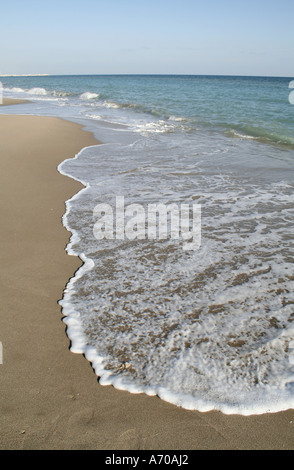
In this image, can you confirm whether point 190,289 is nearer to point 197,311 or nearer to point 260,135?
point 197,311

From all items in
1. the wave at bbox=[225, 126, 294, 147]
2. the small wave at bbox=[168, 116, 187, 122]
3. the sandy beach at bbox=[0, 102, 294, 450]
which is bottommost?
the sandy beach at bbox=[0, 102, 294, 450]

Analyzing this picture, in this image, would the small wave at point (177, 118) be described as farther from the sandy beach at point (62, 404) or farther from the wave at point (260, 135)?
the sandy beach at point (62, 404)

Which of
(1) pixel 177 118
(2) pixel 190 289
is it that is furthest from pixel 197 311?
(1) pixel 177 118

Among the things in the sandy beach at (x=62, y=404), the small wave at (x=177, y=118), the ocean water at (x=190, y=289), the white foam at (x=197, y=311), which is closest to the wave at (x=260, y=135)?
the small wave at (x=177, y=118)

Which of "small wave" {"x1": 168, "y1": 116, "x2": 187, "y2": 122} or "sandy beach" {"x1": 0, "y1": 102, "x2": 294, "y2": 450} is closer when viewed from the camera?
"sandy beach" {"x1": 0, "y1": 102, "x2": 294, "y2": 450}

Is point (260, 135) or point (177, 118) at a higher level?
point (177, 118)

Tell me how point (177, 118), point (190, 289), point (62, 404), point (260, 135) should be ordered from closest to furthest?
point (62, 404) < point (190, 289) < point (260, 135) < point (177, 118)

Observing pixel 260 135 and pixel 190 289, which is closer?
pixel 190 289

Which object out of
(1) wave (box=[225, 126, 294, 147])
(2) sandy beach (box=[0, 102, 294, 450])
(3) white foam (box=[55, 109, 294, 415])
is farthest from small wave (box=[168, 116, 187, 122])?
(2) sandy beach (box=[0, 102, 294, 450])

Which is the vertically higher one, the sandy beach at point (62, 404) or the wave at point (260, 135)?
the wave at point (260, 135)

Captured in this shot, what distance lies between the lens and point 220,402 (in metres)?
2.12

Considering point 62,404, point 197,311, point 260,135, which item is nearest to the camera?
point 62,404

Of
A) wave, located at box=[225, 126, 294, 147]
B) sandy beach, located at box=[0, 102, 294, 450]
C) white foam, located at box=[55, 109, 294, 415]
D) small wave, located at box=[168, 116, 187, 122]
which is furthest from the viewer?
small wave, located at box=[168, 116, 187, 122]

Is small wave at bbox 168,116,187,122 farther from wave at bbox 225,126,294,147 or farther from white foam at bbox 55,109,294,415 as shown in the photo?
white foam at bbox 55,109,294,415
